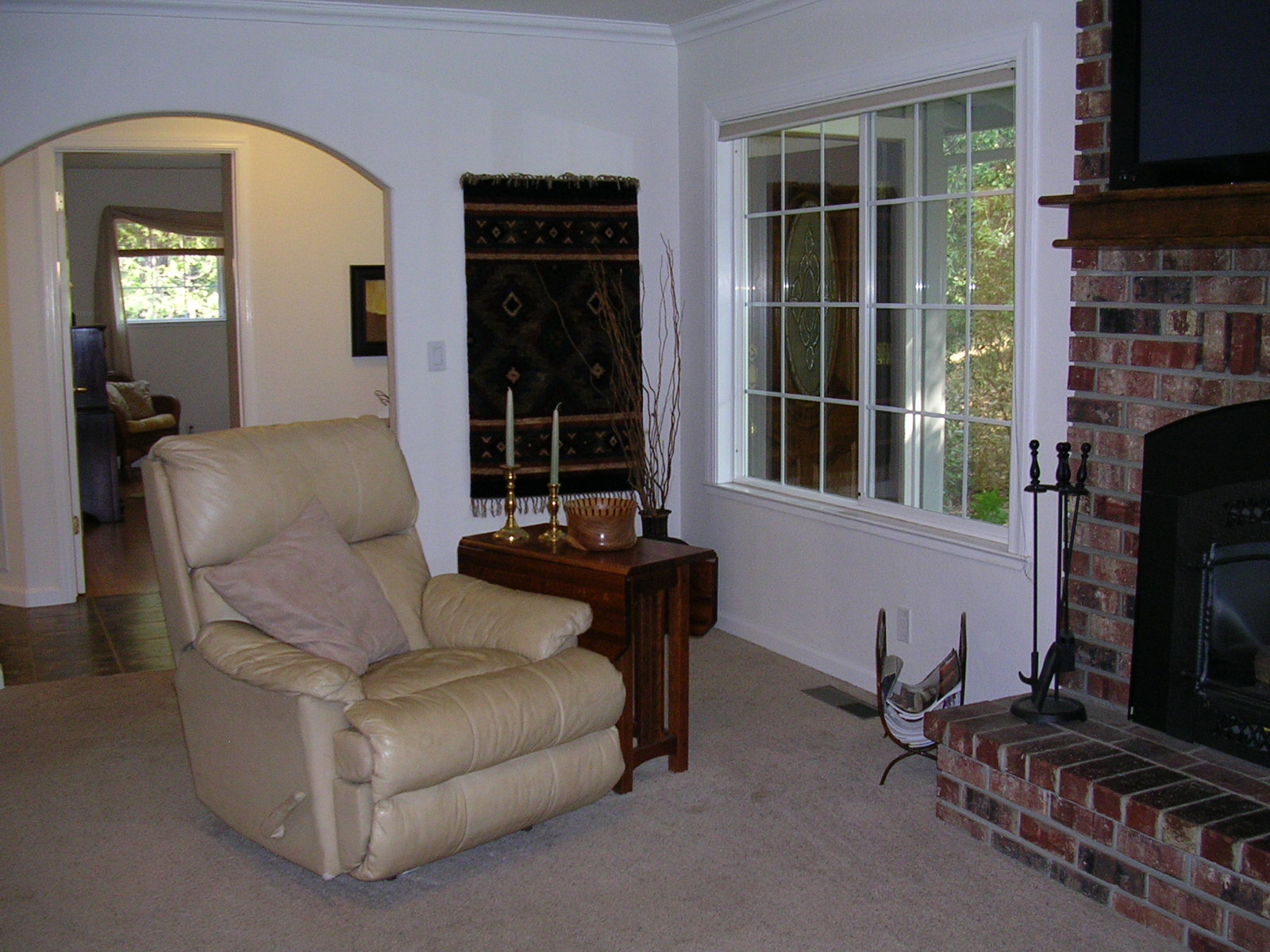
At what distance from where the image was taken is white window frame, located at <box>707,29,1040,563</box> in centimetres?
357

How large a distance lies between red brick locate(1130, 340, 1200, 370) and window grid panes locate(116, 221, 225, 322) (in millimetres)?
9162

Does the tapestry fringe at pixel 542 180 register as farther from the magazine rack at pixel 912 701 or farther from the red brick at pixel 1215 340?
the red brick at pixel 1215 340

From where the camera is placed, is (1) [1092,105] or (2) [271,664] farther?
(1) [1092,105]

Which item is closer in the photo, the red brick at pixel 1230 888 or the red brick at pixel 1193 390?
the red brick at pixel 1230 888

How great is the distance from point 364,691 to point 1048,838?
166 cm

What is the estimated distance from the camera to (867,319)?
4383 mm

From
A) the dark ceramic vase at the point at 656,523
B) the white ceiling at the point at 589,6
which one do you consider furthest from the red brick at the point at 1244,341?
the dark ceramic vase at the point at 656,523

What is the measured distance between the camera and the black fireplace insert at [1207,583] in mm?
2869

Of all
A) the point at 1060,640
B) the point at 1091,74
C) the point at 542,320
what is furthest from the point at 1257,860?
the point at 542,320

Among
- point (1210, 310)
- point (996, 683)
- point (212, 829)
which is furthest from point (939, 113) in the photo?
point (212, 829)

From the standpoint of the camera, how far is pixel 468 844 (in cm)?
297

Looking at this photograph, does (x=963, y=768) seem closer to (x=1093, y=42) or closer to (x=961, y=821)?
(x=961, y=821)

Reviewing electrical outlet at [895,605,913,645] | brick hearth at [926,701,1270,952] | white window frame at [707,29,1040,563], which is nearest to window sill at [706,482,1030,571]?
white window frame at [707,29,1040,563]

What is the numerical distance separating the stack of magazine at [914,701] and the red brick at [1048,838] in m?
0.52
